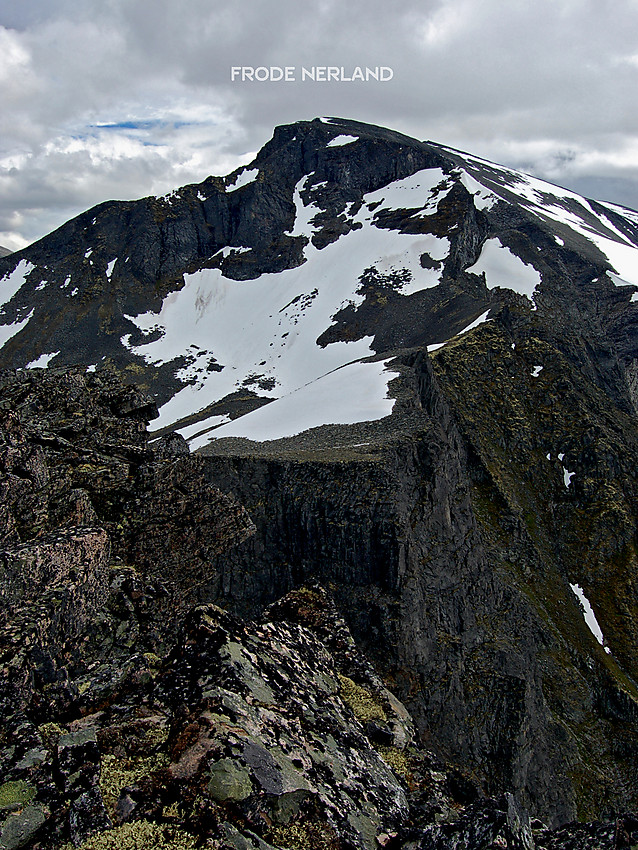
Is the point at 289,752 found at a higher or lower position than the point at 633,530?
higher

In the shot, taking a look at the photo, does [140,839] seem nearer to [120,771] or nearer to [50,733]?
[120,771]

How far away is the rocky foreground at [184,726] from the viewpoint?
5.60 metres

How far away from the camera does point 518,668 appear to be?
3450cm

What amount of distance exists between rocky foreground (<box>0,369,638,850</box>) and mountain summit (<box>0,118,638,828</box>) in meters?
0.38

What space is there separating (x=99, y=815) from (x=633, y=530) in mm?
56301

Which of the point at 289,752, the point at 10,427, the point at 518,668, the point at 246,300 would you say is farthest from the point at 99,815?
the point at 246,300

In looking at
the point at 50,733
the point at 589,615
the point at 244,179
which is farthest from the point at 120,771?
the point at 244,179

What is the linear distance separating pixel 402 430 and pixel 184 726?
2866 cm

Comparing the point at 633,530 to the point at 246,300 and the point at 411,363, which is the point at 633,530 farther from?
the point at 246,300

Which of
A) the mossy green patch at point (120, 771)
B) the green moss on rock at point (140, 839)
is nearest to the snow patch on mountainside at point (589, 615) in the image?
the mossy green patch at point (120, 771)

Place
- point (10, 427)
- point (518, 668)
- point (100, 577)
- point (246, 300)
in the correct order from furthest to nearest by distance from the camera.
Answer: point (246, 300) < point (518, 668) < point (10, 427) < point (100, 577)

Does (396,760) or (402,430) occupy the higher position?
(402,430)

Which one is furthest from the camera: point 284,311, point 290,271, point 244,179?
point 244,179

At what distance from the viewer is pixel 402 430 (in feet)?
112
